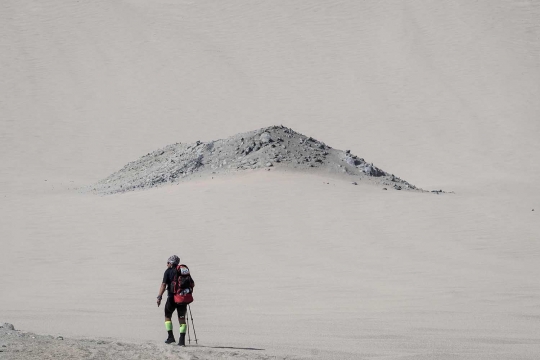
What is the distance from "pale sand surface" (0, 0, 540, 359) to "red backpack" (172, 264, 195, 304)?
53cm

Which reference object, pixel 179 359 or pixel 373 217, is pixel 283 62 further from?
pixel 179 359

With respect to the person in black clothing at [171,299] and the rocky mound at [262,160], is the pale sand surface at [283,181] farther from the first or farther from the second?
the rocky mound at [262,160]

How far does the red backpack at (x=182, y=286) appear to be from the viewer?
8398 mm

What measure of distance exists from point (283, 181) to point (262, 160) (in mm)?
1990

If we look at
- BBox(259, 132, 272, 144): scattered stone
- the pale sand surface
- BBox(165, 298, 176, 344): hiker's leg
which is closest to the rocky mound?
BBox(259, 132, 272, 144): scattered stone

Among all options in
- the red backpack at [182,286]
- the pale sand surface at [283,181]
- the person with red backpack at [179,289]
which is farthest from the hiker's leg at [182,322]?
the pale sand surface at [283,181]

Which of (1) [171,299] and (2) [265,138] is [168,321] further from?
(2) [265,138]

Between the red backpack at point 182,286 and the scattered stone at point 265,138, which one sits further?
the scattered stone at point 265,138

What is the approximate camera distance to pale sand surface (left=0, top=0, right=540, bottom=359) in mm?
10562

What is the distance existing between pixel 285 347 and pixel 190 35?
47.0m

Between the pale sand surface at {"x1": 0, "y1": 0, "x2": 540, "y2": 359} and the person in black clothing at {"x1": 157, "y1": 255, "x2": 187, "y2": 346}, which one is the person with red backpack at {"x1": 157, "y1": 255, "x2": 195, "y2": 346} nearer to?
the person in black clothing at {"x1": 157, "y1": 255, "x2": 187, "y2": 346}

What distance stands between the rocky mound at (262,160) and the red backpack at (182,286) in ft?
48.3

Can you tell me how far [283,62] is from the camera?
5119 centimetres

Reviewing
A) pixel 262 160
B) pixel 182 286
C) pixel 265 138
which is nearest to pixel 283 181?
pixel 262 160
